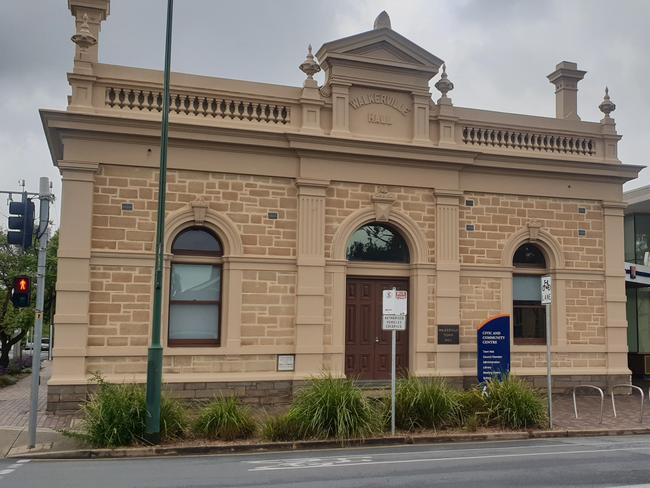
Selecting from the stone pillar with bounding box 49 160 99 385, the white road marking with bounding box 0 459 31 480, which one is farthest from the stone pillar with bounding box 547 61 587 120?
the white road marking with bounding box 0 459 31 480

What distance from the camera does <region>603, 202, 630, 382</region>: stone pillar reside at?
1786 centimetres

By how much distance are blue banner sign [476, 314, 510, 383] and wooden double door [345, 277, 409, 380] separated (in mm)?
1905

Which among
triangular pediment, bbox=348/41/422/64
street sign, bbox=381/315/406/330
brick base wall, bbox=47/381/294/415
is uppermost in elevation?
triangular pediment, bbox=348/41/422/64

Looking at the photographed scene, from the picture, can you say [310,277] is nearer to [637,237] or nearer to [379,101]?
[379,101]

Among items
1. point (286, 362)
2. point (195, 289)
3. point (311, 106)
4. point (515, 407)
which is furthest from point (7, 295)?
point (515, 407)

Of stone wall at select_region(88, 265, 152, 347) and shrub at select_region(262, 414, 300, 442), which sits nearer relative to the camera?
shrub at select_region(262, 414, 300, 442)

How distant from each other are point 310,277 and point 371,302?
5.83 feet

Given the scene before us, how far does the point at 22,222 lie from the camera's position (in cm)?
1164

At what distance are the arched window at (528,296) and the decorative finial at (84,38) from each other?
11.2 meters

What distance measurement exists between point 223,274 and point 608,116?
439 inches

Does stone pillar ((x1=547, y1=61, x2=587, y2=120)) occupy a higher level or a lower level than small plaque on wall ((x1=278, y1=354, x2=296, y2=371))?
higher

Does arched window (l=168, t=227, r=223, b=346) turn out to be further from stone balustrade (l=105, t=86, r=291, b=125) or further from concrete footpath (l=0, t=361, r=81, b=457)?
concrete footpath (l=0, t=361, r=81, b=457)

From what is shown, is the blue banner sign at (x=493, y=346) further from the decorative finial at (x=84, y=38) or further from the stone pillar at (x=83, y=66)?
the decorative finial at (x=84, y=38)

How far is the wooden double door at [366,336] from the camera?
643 inches
